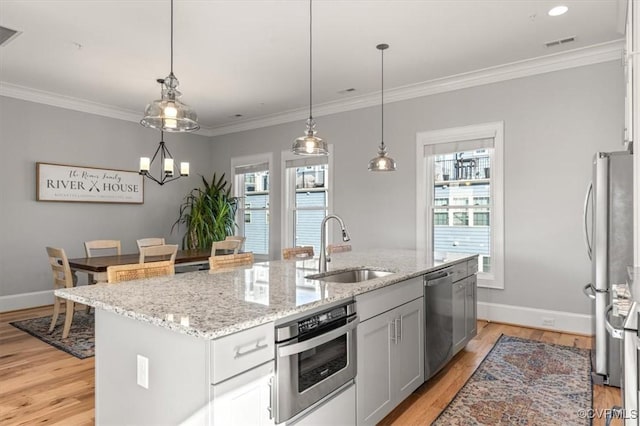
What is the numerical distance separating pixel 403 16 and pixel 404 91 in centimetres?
194

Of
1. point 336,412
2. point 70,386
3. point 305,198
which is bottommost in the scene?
point 70,386

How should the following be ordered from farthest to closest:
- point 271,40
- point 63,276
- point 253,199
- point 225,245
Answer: point 253,199, point 225,245, point 63,276, point 271,40

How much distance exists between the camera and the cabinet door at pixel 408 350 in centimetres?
244

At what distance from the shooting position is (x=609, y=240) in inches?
111

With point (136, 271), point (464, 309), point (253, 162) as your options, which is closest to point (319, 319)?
point (136, 271)

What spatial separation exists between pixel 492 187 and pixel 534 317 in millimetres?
1516

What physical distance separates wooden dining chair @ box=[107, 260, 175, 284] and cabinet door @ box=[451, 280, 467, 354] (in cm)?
221

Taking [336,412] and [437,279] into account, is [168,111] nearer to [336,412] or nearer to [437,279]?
[336,412]

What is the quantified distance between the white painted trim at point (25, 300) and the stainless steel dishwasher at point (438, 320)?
207 inches

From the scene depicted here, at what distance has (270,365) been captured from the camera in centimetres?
156

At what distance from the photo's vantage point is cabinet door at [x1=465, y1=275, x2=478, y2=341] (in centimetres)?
350

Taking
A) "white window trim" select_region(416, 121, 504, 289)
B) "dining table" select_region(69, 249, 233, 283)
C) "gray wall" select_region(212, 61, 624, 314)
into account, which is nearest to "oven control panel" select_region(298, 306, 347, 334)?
"white window trim" select_region(416, 121, 504, 289)

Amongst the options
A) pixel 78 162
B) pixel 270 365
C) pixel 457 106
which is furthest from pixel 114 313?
pixel 78 162

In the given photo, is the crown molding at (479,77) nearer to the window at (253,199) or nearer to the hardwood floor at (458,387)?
the window at (253,199)
